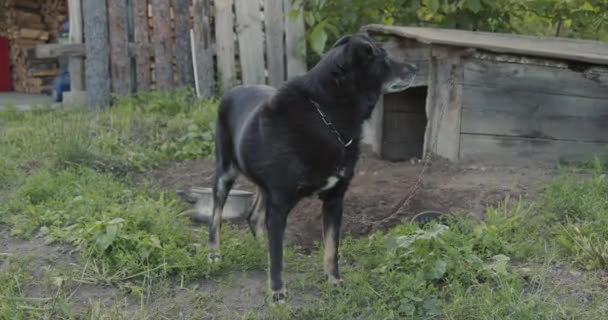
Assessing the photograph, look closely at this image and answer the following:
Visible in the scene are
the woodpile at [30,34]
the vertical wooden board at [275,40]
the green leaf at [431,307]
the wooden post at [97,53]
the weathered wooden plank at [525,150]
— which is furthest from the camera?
the woodpile at [30,34]

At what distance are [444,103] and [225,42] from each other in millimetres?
3537

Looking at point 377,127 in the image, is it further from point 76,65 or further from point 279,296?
point 76,65

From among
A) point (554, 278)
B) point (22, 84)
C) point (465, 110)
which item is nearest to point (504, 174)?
point (465, 110)

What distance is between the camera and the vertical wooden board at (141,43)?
8.07 meters

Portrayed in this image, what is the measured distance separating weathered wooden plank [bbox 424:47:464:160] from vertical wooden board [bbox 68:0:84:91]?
4741 millimetres

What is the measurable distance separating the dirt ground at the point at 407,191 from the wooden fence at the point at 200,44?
2.57 metres

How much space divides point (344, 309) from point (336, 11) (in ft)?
13.4

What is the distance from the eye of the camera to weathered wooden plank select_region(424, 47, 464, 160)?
550cm

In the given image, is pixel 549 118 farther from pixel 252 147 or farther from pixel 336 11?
pixel 252 147

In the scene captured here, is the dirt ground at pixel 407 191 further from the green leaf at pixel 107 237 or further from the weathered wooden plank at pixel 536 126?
the green leaf at pixel 107 237

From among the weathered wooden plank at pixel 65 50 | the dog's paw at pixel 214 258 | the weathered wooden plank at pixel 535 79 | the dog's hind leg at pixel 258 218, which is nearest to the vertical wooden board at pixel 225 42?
the weathered wooden plank at pixel 65 50

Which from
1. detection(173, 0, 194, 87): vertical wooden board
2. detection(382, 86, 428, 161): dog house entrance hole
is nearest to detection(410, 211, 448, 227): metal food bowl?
detection(382, 86, 428, 161): dog house entrance hole

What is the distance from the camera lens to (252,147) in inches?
142

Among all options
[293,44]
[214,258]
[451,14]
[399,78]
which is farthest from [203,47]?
[399,78]
